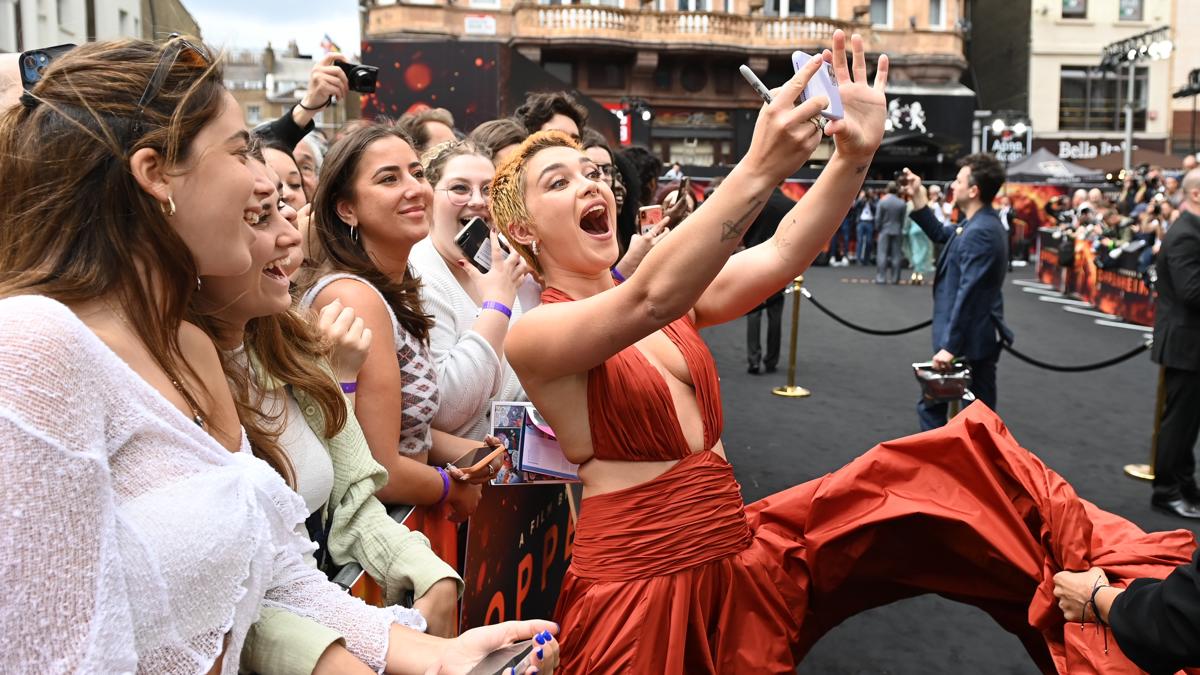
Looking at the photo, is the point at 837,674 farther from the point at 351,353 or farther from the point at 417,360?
the point at 351,353

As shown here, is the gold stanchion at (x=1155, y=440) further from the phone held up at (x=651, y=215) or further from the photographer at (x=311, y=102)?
the photographer at (x=311, y=102)

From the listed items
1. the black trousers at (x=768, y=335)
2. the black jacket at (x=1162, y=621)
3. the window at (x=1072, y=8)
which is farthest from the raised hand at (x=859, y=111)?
the window at (x=1072, y=8)

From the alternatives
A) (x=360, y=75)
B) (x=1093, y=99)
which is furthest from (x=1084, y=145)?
(x=360, y=75)

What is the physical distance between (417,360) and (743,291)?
3.05ft

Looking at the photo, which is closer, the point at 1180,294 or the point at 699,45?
the point at 1180,294

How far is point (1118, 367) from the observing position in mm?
9914

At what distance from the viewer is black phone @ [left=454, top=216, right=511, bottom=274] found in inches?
121

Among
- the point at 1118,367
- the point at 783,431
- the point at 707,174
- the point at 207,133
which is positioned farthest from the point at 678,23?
the point at 207,133

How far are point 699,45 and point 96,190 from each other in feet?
98.4

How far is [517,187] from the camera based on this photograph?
94.7 inches

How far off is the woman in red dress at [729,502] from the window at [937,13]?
1289 inches

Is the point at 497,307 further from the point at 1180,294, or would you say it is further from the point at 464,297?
the point at 1180,294

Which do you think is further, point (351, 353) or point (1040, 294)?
point (1040, 294)

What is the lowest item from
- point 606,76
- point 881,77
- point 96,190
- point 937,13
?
point 96,190
